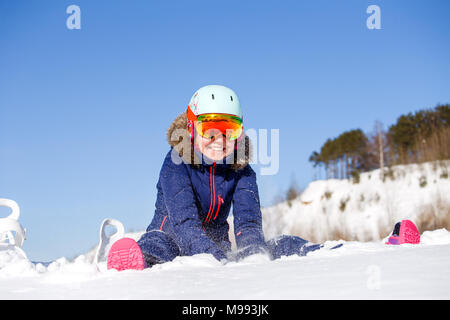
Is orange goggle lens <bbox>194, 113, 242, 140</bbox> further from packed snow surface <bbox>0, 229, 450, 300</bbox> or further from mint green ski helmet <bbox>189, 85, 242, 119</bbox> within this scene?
packed snow surface <bbox>0, 229, 450, 300</bbox>

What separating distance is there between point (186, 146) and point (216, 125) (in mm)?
319

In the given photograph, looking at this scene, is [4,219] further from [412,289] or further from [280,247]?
[412,289]

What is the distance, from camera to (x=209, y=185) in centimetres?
317

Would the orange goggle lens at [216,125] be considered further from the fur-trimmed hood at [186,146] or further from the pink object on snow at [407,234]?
the pink object on snow at [407,234]

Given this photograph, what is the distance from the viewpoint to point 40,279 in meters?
1.67

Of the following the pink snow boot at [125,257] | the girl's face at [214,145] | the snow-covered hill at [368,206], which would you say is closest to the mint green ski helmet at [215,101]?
the girl's face at [214,145]

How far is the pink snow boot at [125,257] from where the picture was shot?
6.59 feet

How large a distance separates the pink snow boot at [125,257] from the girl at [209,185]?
63 centimetres

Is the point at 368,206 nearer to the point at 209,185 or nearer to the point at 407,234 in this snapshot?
the point at 407,234

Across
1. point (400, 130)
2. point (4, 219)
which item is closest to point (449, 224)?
point (4, 219)

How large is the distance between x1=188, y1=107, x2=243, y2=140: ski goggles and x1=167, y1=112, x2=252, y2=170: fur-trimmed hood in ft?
0.61

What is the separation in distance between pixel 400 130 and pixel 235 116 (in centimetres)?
2363

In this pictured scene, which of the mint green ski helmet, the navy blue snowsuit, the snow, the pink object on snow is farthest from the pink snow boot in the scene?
the pink object on snow

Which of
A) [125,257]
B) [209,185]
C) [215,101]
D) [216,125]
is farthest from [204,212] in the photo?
[125,257]
